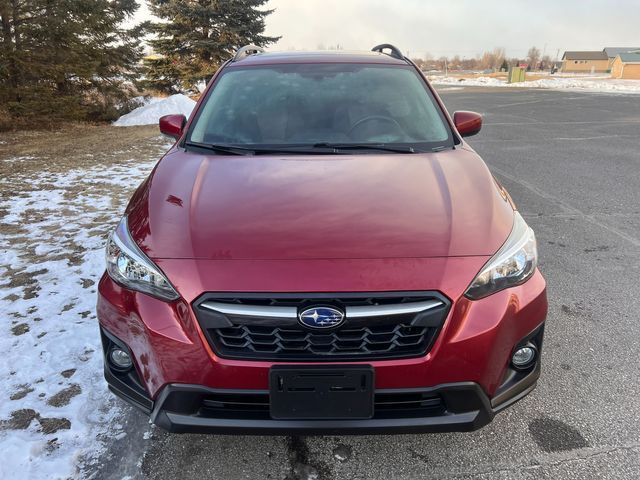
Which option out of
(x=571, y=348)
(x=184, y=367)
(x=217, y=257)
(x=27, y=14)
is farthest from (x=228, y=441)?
(x=27, y=14)

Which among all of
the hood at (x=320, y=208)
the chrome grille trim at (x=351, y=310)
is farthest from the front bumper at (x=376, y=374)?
the hood at (x=320, y=208)

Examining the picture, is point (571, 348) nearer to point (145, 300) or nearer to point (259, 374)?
point (259, 374)

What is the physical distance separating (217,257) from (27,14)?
1333cm

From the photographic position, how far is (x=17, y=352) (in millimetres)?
2797

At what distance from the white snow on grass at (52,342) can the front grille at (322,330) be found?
3.16ft

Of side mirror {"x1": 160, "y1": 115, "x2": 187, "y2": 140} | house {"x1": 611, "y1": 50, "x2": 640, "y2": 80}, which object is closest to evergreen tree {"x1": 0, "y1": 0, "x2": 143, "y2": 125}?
side mirror {"x1": 160, "y1": 115, "x2": 187, "y2": 140}

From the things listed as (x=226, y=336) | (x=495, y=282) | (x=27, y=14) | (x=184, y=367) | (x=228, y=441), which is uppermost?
(x=27, y=14)

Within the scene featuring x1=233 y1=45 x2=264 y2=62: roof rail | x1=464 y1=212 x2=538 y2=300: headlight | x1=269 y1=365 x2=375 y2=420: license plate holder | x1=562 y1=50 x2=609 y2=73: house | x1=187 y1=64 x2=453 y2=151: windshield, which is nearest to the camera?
x1=269 y1=365 x2=375 y2=420: license plate holder

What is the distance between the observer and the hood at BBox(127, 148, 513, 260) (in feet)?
6.15

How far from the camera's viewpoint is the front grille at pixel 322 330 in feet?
5.66

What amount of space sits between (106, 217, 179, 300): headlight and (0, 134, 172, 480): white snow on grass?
0.81 meters

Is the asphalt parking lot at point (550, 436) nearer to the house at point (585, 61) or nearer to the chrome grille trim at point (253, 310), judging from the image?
the chrome grille trim at point (253, 310)

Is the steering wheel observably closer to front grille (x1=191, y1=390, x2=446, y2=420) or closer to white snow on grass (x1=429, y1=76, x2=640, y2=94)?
front grille (x1=191, y1=390, x2=446, y2=420)

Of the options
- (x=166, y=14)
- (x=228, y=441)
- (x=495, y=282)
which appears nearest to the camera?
(x=495, y=282)
